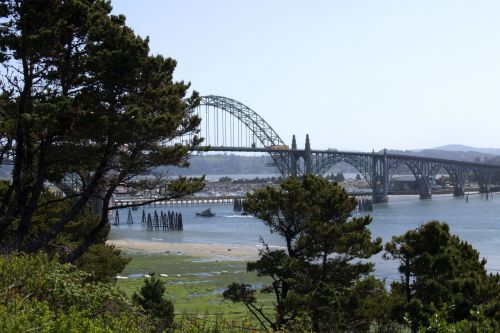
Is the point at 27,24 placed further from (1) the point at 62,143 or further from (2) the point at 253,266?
(2) the point at 253,266

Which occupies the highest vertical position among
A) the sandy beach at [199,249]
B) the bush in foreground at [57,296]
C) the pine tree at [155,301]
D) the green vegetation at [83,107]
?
the green vegetation at [83,107]

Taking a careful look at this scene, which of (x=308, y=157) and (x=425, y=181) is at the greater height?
(x=308, y=157)

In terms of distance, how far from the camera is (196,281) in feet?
111

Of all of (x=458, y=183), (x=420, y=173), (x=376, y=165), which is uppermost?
(x=376, y=165)

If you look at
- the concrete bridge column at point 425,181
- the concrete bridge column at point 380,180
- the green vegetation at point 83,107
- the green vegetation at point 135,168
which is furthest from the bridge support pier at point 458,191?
the green vegetation at point 83,107

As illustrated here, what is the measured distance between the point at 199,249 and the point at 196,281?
724 inches

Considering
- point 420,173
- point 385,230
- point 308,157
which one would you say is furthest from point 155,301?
point 420,173

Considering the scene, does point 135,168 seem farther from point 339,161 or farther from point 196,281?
point 339,161

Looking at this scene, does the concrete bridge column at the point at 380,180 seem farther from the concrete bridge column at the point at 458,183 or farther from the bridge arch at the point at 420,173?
the concrete bridge column at the point at 458,183

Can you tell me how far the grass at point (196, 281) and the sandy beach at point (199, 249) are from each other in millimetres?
2326

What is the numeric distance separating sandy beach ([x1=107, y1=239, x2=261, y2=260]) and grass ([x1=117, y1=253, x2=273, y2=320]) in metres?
2.33

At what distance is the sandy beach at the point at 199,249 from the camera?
46.6m

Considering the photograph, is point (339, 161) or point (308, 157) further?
point (339, 161)

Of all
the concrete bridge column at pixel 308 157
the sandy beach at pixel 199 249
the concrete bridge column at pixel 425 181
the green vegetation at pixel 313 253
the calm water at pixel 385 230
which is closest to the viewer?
the green vegetation at pixel 313 253
